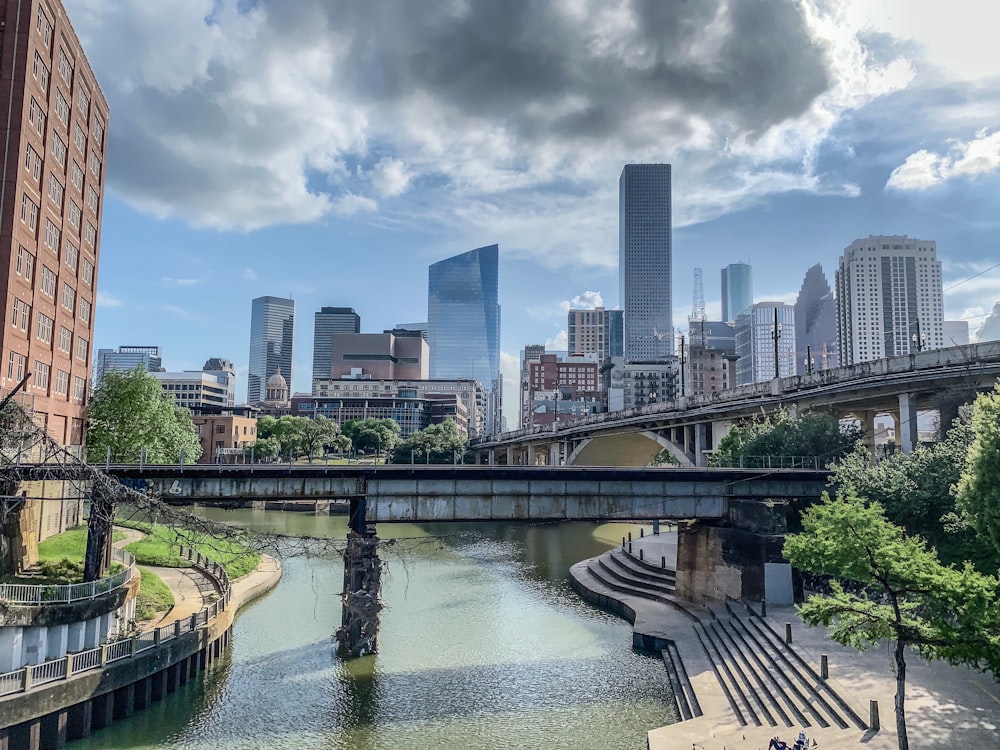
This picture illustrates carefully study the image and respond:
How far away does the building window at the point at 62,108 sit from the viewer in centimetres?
4277

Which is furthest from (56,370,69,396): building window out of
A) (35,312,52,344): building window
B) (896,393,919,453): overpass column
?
(896,393,919,453): overpass column

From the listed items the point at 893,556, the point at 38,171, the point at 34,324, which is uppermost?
the point at 38,171

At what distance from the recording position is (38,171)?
40.4 meters

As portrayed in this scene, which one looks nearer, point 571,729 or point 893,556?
point 893,556

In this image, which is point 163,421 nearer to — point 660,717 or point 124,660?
point 124,660

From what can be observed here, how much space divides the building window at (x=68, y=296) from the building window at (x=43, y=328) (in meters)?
3.34

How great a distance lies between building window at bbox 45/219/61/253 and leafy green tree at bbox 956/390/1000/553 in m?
48.6

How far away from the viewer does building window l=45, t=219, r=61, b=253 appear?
41.9 meters

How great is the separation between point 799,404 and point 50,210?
54993mm

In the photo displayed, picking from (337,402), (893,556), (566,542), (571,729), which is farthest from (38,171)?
(337,402)

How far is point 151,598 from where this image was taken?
33125 millimetres

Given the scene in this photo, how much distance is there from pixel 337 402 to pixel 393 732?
17467 cm

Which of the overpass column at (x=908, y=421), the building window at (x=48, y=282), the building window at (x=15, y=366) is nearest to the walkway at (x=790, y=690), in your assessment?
the overpass column at (x=908, y=421)

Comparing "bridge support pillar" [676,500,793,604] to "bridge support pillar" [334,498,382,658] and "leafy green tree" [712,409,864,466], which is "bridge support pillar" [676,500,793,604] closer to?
"leafy green tree" [712,409,864,466]
